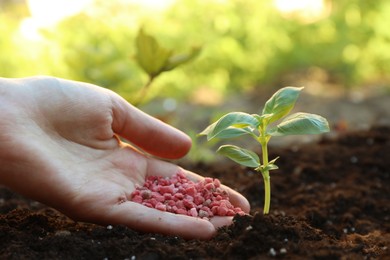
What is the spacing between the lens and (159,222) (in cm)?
198

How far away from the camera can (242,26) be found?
5.98 m

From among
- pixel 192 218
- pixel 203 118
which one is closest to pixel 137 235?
pixel 192 218

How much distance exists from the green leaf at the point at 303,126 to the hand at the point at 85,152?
0.39m

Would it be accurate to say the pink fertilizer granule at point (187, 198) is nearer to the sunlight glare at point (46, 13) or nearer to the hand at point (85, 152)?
the hand at point (85, 152)

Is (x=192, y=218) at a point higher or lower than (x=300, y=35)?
lower

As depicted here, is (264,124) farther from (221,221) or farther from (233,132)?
(221,221)

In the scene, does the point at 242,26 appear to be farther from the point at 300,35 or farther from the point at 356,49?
the point at 356,49

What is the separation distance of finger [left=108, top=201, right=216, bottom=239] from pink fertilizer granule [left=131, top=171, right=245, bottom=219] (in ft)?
0.23

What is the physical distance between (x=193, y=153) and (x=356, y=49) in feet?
9.81

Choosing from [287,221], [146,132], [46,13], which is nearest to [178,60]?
[146,132]

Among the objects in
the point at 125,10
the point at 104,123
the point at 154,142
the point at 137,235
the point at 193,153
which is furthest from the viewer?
the point at 125,10

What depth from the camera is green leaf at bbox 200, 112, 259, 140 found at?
6.15 feet

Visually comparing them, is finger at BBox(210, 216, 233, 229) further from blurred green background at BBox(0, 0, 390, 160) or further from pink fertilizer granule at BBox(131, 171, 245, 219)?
blurred green background at BBox(0, 0, 390, 160)

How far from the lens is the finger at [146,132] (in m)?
2.31
